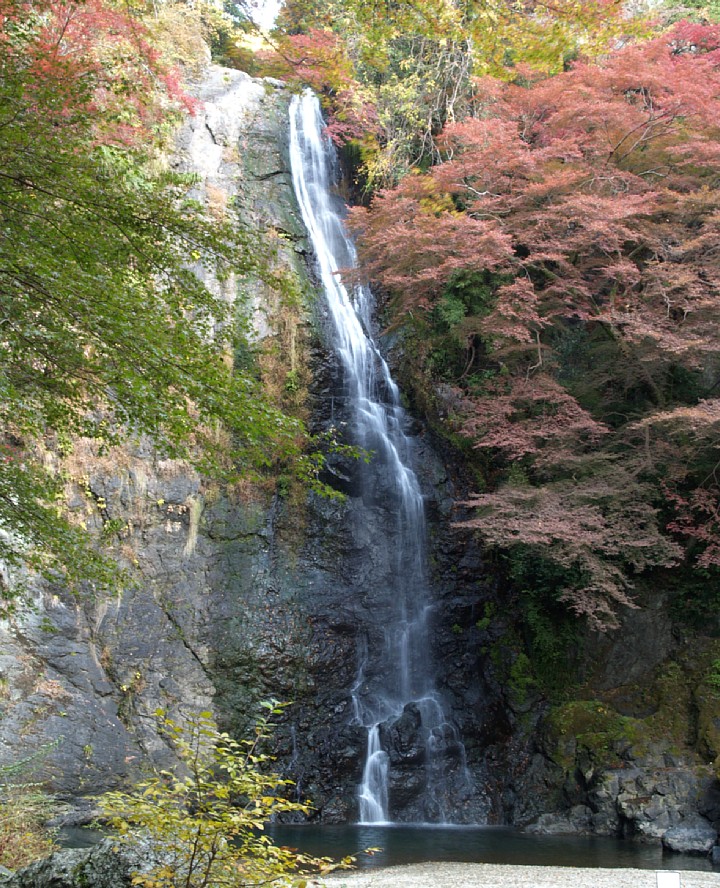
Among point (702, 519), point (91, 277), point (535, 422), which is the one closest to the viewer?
point (91, 277)

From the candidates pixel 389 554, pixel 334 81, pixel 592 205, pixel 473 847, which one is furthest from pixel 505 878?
pixel 592 205

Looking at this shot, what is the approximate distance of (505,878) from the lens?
7.43 m

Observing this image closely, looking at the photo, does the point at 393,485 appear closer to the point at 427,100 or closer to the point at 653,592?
the point at 653,592

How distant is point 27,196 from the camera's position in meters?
4.28

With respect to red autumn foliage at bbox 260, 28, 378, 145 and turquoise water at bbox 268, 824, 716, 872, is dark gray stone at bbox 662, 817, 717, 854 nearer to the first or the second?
A: turquoise water at bbox 268, 824, 716, 872

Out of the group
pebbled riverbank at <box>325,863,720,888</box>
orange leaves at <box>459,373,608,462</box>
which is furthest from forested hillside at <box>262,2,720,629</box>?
pebbled riverbank at <box>325,863,720,888</box>

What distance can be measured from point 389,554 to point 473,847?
207 inches

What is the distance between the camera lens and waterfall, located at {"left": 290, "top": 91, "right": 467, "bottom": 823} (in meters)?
11.7

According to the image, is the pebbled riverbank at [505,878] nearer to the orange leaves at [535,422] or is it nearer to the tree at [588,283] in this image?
the tree at [588,283]

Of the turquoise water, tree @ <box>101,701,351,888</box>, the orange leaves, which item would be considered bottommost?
the turquoise water

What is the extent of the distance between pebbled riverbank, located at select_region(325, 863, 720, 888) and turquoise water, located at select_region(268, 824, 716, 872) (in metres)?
0.51

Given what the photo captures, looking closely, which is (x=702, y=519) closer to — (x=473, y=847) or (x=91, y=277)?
(x=473, y=847)

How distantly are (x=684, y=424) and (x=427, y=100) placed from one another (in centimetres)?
1050

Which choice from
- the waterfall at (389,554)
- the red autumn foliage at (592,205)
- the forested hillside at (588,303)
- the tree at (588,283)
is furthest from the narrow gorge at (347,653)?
the red autumn foliage at (592,205)
